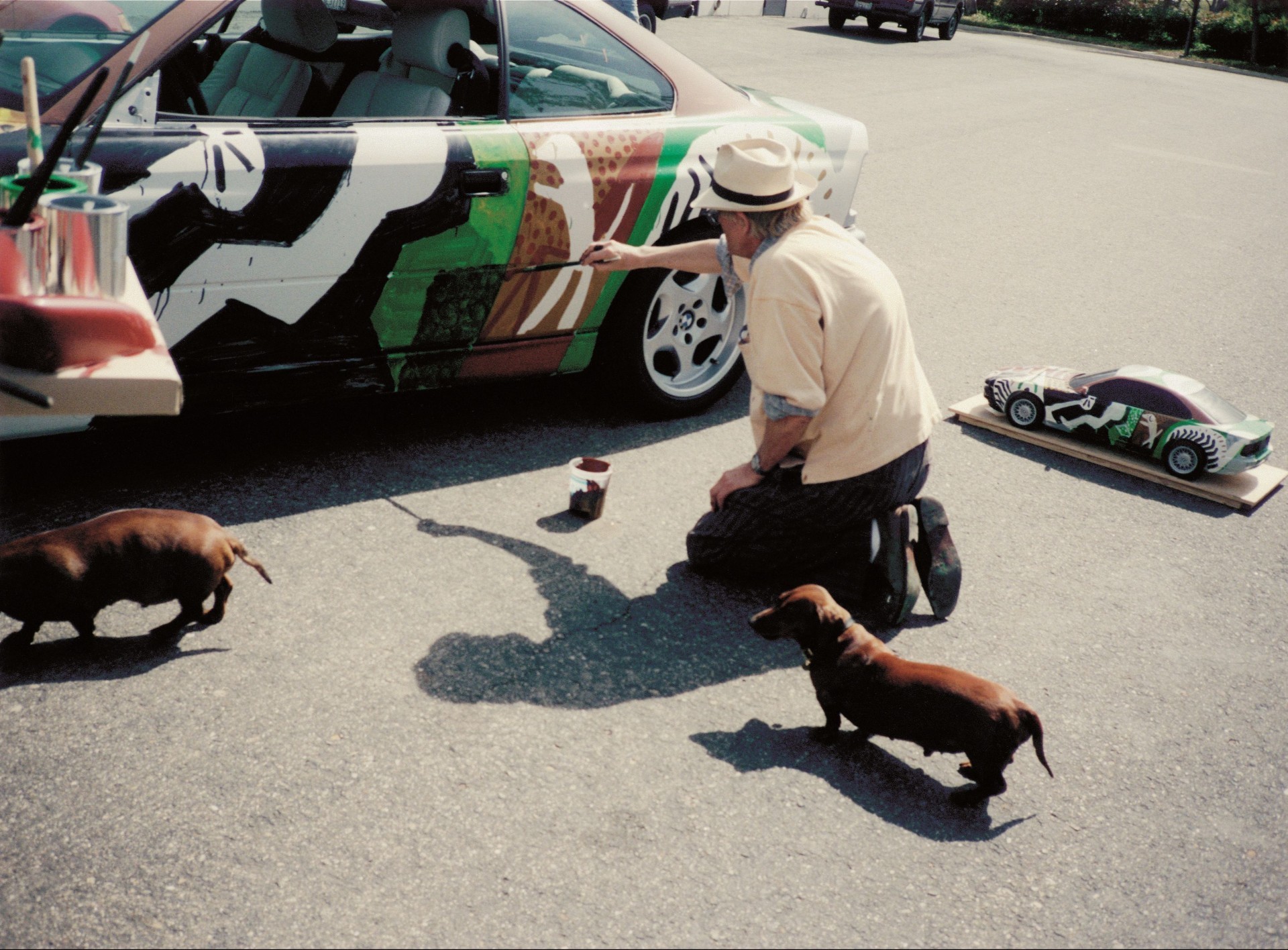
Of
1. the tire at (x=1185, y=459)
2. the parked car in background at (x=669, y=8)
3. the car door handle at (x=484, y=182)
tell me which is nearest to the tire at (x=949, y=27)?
the parked car in background at (x=669, y=8)

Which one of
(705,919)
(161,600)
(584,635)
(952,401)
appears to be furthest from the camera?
(952,401)

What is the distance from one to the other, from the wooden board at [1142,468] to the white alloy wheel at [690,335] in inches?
48.3

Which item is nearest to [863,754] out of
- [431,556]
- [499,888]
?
[499,888]

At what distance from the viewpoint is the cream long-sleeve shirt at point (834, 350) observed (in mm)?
3311

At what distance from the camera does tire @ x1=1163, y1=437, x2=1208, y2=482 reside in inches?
185

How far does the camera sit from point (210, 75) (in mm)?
4207

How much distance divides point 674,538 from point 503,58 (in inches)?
70.7

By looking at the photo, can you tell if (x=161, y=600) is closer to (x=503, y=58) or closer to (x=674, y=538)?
(x=674, y=538)

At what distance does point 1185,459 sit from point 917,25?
2015cm

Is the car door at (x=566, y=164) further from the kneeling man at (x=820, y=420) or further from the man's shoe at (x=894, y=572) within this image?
the man's shoe at (x=894, y=572)

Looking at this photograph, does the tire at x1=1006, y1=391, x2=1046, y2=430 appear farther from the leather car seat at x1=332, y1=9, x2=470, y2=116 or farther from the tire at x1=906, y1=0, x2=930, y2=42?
the tire at x1=906, y1=0, x2=930, y2=42

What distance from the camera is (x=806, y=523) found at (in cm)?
360

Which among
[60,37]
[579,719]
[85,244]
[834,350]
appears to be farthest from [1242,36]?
[85,244]

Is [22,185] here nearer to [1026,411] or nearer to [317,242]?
[317,242]
